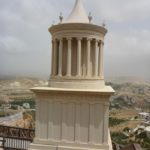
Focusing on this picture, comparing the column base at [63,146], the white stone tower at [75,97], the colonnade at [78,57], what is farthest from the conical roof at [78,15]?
the column base at [63,146]

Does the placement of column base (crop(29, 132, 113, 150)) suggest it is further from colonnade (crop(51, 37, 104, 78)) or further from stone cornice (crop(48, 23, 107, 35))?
stone cornice (crop(48, 23, 107, 35))

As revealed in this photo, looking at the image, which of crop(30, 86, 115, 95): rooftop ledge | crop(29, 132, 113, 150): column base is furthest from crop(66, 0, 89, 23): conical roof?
crop(29, 132, 113, 150): column base

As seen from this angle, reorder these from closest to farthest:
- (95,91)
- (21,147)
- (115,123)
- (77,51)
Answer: (95,91)
(77,51)
(21,147)
(115,123)

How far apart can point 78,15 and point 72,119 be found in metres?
5.02

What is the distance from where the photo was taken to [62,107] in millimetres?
11484

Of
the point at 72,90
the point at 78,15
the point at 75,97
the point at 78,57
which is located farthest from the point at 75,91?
the point at 78,15

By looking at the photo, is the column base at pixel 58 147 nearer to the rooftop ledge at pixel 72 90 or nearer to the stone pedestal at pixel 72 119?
the stone pedestal at pixel 72 119

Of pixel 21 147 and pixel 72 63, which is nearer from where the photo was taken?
pixel 72 63

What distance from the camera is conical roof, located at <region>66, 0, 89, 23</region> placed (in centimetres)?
1190

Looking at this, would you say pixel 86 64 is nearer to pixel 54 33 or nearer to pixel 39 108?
pixel 54 33

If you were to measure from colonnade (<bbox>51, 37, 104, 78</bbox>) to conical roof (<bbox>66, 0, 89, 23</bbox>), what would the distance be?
898mm

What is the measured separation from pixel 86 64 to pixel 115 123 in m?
114

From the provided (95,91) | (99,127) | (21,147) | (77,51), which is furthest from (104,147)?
(21,147)

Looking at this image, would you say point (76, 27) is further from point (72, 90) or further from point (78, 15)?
point (72, 90)
